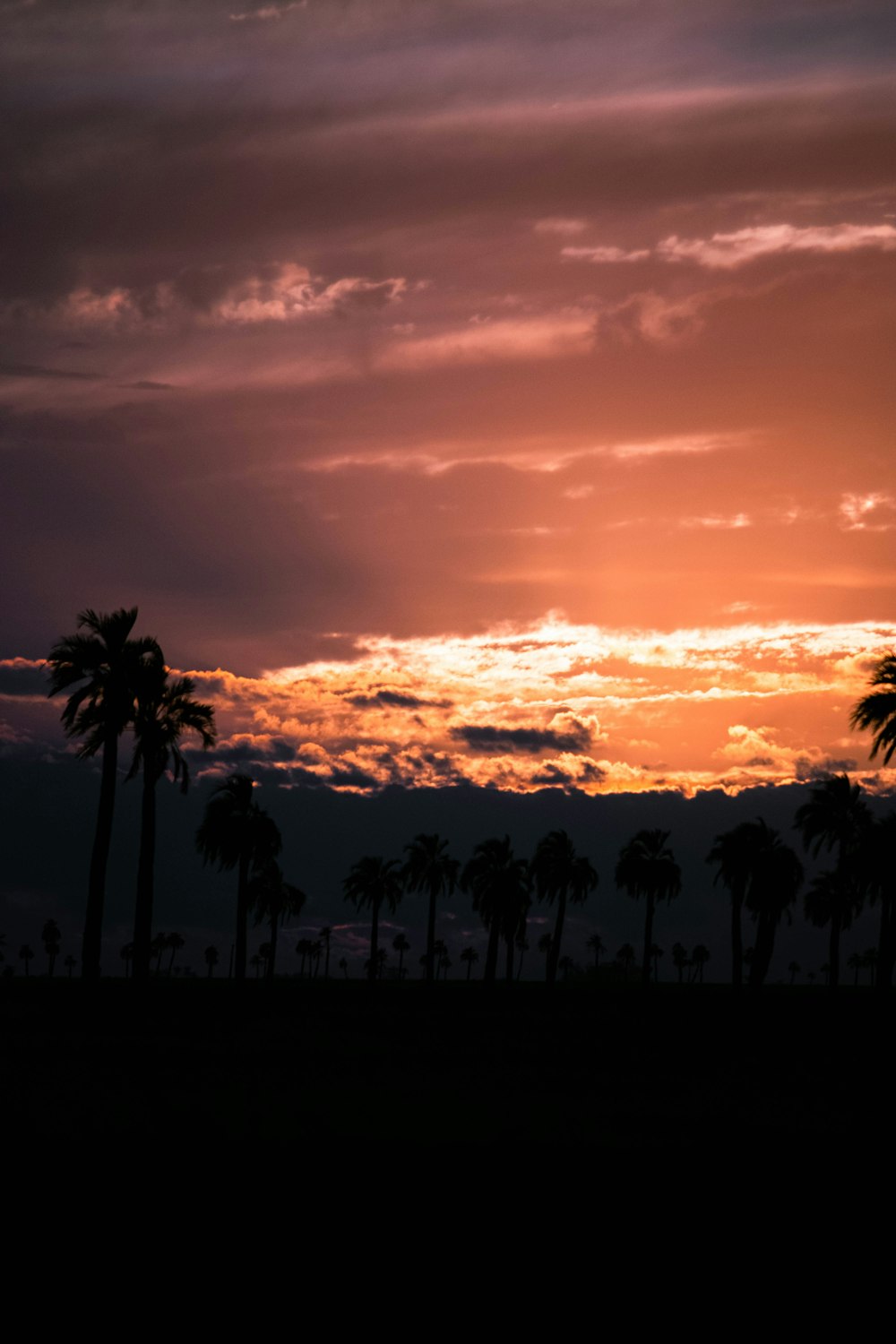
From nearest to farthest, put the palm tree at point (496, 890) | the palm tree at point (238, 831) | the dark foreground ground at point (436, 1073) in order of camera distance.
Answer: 1. the dark foreground ground at point (436, 1073)
2. the palm tree at point (238, 831)
3. the palm tree at point (496, 890)

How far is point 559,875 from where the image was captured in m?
95.3

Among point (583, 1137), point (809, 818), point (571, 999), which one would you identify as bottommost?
point (571, 999)

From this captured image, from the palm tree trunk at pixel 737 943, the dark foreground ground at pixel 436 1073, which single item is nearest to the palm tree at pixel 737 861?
the palm tree trunk at pixel 737 943

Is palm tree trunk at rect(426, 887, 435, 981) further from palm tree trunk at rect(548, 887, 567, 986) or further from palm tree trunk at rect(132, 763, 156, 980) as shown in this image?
palm tree trunk at rect(132, 763, 156, 980)

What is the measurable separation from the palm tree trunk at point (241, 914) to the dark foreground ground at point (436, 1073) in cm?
480

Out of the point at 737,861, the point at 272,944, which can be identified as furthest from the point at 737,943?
the point at 272,944

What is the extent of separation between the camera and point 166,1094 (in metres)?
26.7

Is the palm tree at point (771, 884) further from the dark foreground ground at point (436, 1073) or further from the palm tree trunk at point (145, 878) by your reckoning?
the palm tree trunk at point (145, 878)

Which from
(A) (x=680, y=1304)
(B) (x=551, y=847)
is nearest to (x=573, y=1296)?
(A) (x=680, y=1304)

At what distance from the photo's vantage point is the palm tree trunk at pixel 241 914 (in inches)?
2689

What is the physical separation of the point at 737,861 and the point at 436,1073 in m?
51.4

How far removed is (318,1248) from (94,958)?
109 feet

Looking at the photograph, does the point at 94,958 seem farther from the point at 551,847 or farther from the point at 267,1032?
the point at 551,847

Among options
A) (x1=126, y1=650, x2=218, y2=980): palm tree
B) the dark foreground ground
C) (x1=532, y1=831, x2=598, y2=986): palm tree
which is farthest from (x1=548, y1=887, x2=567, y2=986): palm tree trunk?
(x1=126, y1=650, x2=218, y2=980): palm tree
